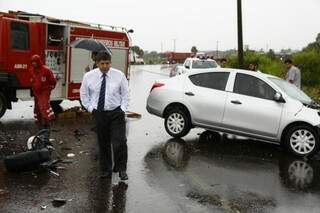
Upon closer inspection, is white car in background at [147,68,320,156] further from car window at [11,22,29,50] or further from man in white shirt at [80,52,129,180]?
car window at [11,22,29,50]

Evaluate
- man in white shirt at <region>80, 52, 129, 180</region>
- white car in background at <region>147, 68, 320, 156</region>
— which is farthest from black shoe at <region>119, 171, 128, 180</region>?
white car in background at <region>147, 68, 320, 156</region>

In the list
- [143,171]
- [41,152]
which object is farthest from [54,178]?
[143,171]

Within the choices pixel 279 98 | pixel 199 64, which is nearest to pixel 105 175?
pixel 279 98

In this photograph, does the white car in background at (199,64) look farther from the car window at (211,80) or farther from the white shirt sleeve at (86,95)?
the white shirt sleeve at (86,95)

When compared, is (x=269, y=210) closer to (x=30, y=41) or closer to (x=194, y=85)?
(x=194, y=85)

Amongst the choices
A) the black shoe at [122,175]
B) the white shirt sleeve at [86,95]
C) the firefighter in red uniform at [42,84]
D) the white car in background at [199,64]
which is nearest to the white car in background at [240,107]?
the firefighter in red uniform at [42,84]

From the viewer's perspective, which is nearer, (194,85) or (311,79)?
(194,85)

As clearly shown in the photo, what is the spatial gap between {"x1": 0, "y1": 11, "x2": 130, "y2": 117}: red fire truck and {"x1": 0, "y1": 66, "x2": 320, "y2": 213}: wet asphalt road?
1.90 meters

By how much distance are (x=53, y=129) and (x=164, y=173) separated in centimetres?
476

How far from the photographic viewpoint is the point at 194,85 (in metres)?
11.2

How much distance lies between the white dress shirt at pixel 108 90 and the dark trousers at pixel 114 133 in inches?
4.0

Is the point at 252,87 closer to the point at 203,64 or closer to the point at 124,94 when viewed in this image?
the point at 124,94

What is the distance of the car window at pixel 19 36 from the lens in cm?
1306

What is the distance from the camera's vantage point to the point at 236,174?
821cm
